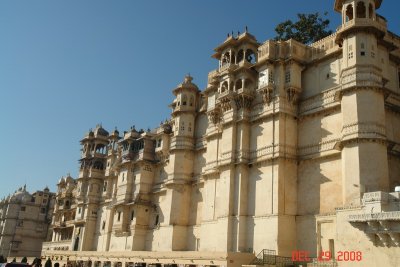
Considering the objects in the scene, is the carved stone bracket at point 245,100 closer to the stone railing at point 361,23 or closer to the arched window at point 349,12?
the stone railing at point 361,23

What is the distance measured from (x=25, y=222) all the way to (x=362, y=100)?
81.2 m

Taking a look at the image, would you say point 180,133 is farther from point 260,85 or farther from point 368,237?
point 368,237

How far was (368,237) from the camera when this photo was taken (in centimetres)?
2417

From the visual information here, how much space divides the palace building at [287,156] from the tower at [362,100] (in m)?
0.07

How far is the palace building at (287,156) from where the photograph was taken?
28.4 metres

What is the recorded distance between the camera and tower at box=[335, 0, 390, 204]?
93.0 ft

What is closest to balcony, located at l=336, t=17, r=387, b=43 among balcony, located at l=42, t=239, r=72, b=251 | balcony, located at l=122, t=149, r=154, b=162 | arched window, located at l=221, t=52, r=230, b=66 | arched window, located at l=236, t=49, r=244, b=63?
arched window, located at l=236, t=49, r=244, b=63

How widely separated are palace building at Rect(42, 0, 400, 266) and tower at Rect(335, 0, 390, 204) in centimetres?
7

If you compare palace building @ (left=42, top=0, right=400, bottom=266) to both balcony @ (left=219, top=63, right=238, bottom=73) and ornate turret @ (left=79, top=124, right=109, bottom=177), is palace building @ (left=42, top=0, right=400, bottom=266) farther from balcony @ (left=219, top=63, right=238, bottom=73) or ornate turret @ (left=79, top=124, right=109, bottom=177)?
ornate turret @ (left=79, top=124, right=109, bottom=177)

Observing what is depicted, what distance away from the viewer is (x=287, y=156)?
34625 mm
